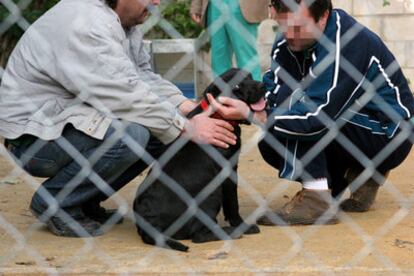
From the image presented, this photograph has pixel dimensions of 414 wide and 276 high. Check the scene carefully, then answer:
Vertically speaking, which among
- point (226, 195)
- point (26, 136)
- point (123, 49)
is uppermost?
point (123, 49)

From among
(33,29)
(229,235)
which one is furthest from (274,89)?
(33,29)

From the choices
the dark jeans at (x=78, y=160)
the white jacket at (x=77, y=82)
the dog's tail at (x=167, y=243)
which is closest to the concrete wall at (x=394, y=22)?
the dark jeans at (x=78, y=160)

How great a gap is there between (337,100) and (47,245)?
129 centimetres

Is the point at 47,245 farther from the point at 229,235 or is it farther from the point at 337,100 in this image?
the point at 337,100

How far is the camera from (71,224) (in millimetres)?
A: 3771

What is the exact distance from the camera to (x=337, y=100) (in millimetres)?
3750

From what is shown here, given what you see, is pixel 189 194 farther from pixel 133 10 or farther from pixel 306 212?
pixel 133 10

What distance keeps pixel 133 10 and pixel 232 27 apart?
2.78 metres

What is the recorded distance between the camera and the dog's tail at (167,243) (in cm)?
354

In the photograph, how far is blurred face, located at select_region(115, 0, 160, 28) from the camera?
3.62 metres

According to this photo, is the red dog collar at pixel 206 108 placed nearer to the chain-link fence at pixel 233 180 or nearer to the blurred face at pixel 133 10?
the chain-link fence at pixel 233 180

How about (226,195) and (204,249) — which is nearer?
(204,249)

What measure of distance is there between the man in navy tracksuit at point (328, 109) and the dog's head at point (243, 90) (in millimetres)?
130

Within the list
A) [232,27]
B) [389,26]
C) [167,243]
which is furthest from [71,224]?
[389,26]
